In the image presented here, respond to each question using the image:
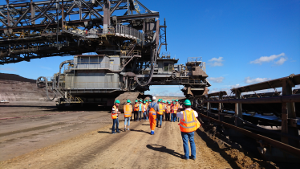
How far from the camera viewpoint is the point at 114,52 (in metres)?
25.6

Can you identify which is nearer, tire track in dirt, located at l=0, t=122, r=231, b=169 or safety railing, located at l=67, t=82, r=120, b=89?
tire track in dirt, located at l=0, t=122, r=231, b=169

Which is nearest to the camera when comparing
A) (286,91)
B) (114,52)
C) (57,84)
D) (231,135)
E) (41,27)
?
(286,91)

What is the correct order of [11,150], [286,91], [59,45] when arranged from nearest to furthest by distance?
1. [286,91]
2. [11,150]
3. [59,45]

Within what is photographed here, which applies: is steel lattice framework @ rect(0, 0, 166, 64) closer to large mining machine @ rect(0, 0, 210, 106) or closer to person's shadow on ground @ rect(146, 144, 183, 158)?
large mining machine @ rect(0, 0, 210, 106)

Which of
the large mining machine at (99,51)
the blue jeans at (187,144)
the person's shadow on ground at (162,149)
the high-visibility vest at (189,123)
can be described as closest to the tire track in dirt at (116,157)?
the person's shadow on ground at (162,149)

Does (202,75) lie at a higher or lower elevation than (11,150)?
higher

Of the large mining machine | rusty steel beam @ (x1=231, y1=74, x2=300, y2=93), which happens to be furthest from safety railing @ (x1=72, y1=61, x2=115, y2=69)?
rusty steel beam @ (x1=231, y1=74, x2=300, y2=93)

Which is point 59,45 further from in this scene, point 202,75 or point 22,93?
point 22,93

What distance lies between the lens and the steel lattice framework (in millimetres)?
25391

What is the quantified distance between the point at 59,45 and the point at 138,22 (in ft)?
42.4

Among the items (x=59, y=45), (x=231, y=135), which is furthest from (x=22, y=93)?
(x=231, y=135)

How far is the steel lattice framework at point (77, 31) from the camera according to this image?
83.3 feet

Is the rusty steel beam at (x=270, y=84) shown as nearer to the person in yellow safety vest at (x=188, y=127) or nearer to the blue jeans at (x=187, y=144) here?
the person in yellow safety vest at (x=188, y=127)

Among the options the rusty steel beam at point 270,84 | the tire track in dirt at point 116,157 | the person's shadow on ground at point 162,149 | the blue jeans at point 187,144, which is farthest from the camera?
the person's shadow on ground at point 162,149
